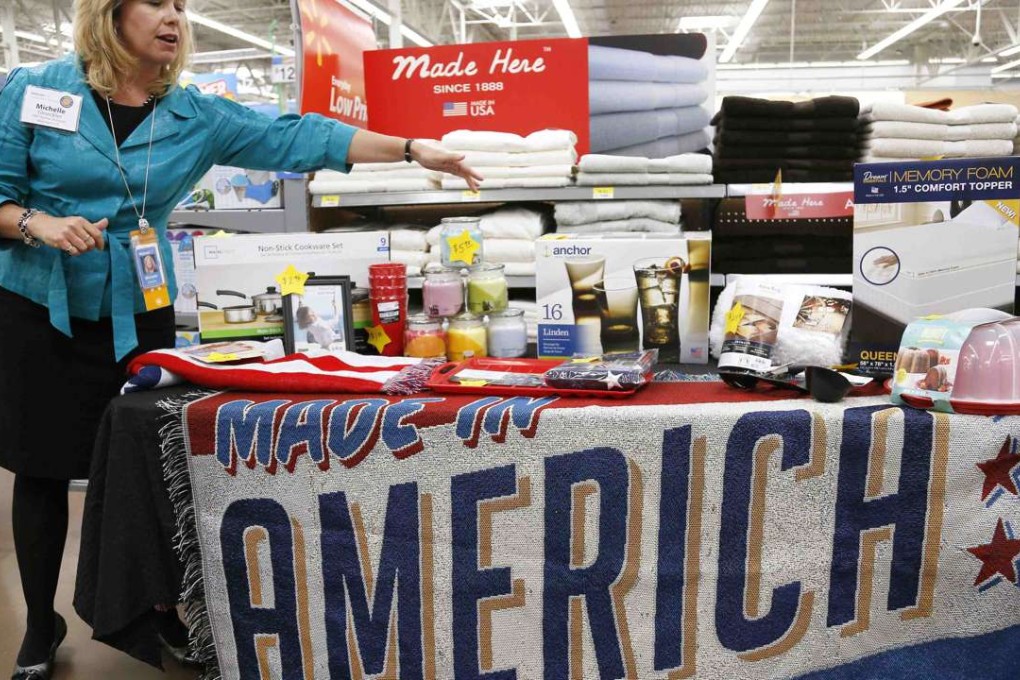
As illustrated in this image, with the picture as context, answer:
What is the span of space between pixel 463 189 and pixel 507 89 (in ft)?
1.98

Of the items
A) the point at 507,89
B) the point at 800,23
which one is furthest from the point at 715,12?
the point at 507,89

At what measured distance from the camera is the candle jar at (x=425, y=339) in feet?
6.68

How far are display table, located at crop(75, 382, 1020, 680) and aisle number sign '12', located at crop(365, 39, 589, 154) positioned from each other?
1.89 meters

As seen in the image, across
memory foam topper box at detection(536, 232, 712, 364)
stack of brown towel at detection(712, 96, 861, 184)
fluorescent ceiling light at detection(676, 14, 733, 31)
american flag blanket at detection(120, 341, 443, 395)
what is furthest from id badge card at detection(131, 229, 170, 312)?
fluorescent ceiling light at detection(676, 14, 733, 31)

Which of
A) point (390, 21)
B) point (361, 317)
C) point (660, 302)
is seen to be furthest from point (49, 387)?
point (390, 21)

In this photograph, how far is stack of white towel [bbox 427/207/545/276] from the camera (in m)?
2.84

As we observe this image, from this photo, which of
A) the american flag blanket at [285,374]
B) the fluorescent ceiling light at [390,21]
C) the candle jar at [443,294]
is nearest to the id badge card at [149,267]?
the american flag blanket at [285,374]

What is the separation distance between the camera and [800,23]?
16031 mm

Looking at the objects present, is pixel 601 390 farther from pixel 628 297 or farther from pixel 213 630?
pixel 213 630

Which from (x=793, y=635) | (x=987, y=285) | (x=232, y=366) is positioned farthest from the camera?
(x=232, y=366)

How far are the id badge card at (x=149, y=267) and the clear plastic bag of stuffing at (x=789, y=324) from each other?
4.32ft

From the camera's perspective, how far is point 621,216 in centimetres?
285

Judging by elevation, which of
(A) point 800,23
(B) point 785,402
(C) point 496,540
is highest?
(A) point 800,23

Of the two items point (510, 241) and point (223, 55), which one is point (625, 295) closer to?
point (510, 241)
